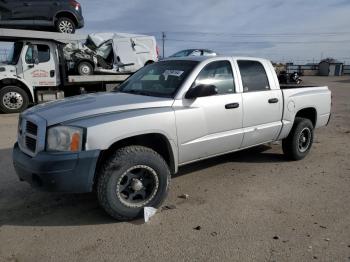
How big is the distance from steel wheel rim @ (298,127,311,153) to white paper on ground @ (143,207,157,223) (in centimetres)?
324

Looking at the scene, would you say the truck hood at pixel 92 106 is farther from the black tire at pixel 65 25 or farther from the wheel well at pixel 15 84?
the black tire at pixel 65 25

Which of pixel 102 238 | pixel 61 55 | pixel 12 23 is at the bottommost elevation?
pixel 102 238

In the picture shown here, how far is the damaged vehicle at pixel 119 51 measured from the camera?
14.0 m

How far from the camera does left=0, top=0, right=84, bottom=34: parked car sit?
1226 cm

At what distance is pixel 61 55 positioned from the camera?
12.1m

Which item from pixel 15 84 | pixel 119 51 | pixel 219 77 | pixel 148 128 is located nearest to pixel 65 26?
pixel 119 51

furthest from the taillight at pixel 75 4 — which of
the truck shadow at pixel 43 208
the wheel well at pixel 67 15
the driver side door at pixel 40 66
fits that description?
the truck shadow at pixel 43 208

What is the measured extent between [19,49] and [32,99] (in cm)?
161

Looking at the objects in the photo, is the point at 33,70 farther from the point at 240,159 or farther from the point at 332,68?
the point at 332,68

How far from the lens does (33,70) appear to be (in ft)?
38.0

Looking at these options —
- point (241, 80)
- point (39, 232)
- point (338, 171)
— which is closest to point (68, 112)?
point (39, 232)

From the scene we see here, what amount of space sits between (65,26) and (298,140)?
10317 millimetres

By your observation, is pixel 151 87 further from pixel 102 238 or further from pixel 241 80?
pixel 102 238

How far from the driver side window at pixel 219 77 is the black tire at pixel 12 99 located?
8.56m
